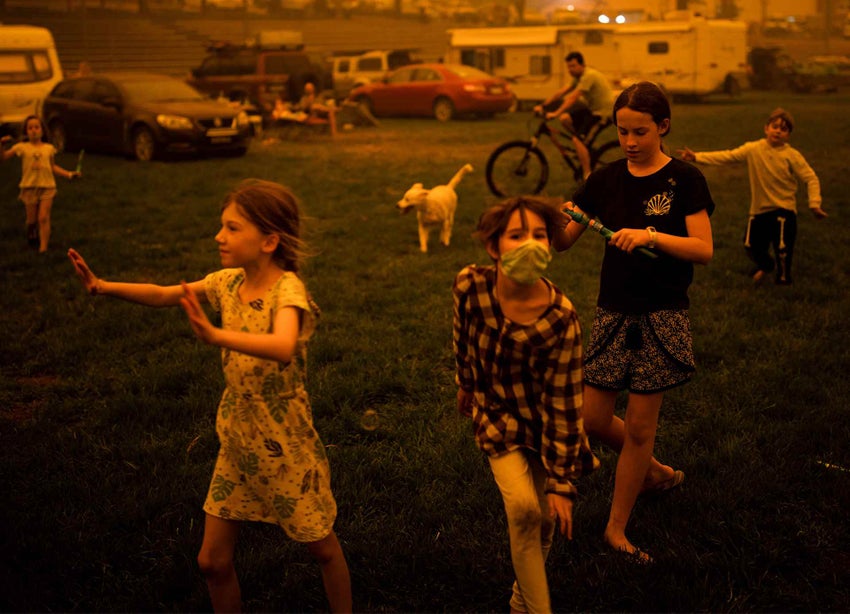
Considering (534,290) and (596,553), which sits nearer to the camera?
(534,290)

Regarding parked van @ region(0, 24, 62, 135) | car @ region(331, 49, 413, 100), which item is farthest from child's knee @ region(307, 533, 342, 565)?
car @ region(331, 49, 413, 100)

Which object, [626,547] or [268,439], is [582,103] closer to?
[626,547]

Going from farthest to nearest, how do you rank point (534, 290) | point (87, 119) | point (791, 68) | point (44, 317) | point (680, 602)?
point (791, 68)
point (87, 119)
point (44, 317)
point (680, 602)
point (534, 290)

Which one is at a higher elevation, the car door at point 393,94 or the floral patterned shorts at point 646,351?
the car door at point 393,94

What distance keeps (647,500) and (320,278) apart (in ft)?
15.8

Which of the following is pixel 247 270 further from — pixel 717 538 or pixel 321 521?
pixel 717 538

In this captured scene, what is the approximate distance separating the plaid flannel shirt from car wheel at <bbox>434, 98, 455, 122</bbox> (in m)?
22.6

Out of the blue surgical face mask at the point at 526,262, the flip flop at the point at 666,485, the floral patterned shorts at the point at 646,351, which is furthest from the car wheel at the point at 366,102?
the blue surgical face mask at the point at 526,262

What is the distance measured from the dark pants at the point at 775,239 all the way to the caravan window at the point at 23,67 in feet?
61.3

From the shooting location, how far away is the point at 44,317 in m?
7.11

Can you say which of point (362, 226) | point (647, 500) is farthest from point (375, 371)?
point (362, 226)

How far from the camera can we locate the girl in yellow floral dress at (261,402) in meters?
2.81

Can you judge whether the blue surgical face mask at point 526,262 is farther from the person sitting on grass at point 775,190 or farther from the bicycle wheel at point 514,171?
the bicycle wheel at point 514,171

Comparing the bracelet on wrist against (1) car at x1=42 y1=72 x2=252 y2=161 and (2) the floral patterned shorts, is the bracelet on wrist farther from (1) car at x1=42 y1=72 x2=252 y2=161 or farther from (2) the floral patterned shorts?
(1) car at x1=42 y1=72 x2=252 y2=161
